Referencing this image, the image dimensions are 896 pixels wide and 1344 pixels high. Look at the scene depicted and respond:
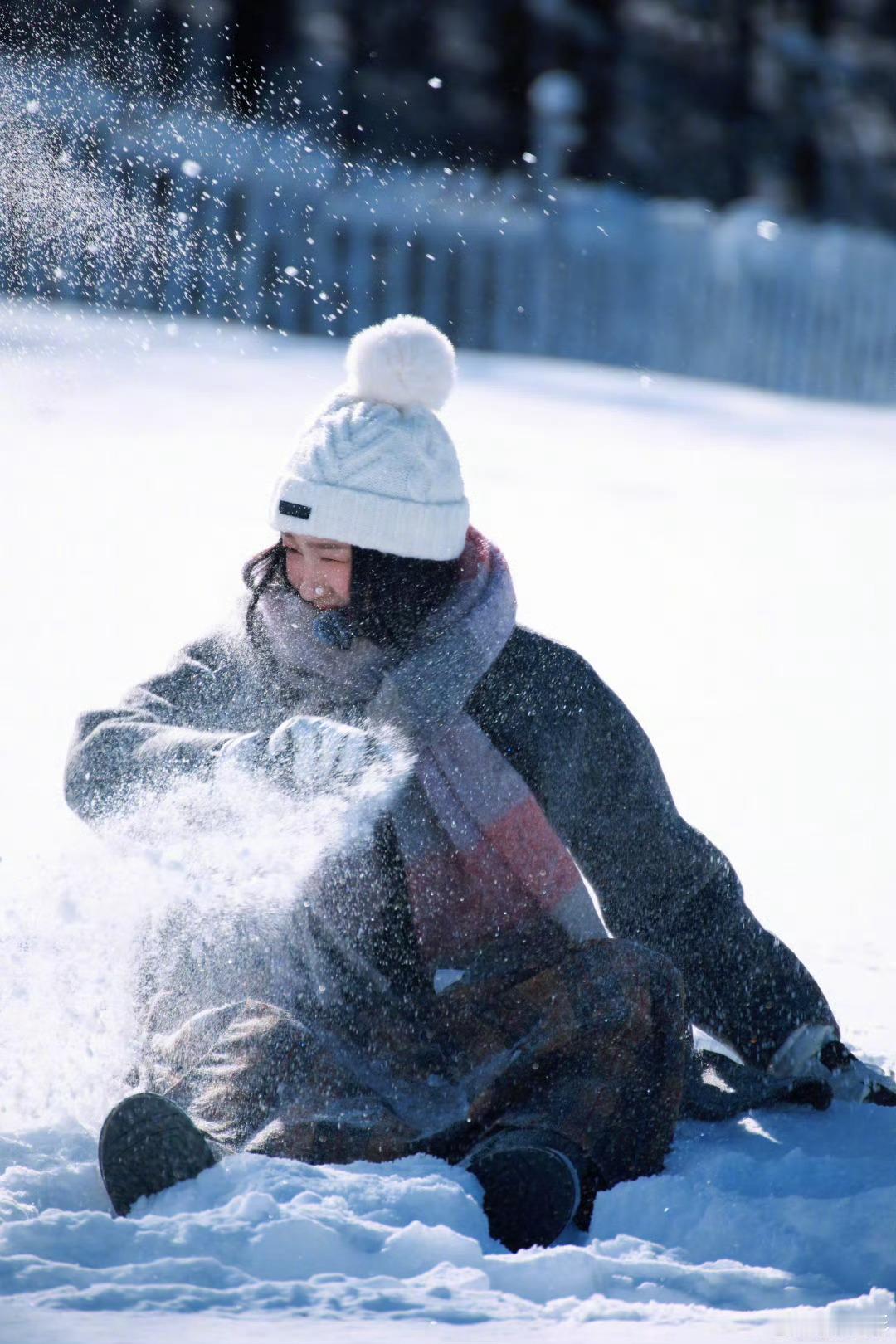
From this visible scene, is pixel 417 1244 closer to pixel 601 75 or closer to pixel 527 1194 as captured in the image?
pixel 527 1194

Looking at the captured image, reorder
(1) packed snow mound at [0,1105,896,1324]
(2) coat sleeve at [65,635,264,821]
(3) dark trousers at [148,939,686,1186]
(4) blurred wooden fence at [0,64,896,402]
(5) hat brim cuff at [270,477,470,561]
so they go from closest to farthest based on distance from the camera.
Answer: (1) packed snow mound at [0,1105,896,1324] < (3) dark trousers at [148,939,686,1186] < (2) coat sleeve at [65,635,264,821] < (5) hat brim cuff at [270,477,470,561] < (4) blurred wooden fence at [0,64,896,402]

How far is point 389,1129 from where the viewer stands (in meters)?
2.24

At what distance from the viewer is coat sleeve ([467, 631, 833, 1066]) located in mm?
2621

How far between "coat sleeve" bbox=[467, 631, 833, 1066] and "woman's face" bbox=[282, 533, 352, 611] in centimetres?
27

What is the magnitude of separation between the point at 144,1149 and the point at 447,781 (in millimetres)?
702

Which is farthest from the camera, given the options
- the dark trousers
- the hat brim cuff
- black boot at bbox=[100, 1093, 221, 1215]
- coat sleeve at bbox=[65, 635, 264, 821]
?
the hat brim cuff

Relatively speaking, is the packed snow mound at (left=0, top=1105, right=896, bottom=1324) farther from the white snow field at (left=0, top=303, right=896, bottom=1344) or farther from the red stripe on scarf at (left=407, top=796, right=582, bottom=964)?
the red stripe on scarf at (left=407, top=796, right=582, bottom=964)

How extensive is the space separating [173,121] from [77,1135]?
8740mm

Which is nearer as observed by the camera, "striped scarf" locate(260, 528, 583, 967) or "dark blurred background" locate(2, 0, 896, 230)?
"striped scarf" locate(260, 528, 583, 967)

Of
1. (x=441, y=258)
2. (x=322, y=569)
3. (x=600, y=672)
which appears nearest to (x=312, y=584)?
(x=322, y=569)

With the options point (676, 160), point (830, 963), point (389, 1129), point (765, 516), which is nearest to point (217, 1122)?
point (389, 1129)

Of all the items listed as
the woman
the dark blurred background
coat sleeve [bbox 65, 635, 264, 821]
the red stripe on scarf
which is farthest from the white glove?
the dark blurred background

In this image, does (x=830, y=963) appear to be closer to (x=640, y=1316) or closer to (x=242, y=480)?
(x=640, y=1316)

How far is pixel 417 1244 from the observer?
2.00 meters
